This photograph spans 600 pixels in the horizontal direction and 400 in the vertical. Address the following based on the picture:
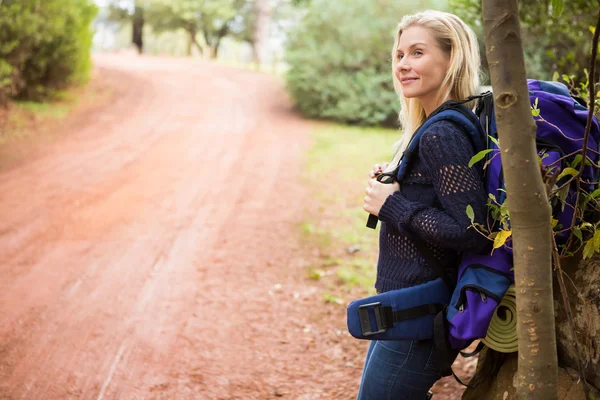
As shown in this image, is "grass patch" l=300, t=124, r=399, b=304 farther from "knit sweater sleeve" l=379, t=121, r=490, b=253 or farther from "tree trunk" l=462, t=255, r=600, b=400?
"knit sweater sleeve" l=379, t=121, r=490, b=253

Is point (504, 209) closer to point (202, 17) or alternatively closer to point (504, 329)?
point (504, 329)

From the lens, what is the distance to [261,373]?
3914 millimetres

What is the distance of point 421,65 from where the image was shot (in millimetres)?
2297

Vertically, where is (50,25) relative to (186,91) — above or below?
above

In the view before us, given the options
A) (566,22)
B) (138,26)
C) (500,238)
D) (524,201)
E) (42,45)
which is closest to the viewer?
(524,201)

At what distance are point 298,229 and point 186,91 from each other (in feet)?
37.9

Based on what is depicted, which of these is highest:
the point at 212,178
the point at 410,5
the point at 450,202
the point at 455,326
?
the point at 410,5

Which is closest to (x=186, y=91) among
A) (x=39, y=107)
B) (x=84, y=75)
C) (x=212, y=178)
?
(x=84, y=75)

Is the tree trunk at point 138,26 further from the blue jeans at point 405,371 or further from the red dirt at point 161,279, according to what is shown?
the blue jeans at point 405,371

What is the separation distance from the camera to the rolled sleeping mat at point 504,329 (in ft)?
6.82

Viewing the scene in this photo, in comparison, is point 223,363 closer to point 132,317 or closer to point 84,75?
point 132,317

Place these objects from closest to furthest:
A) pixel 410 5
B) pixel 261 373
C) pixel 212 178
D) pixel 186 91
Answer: pixel 261 373 → pixel 212 178 → pixel 410 5 → pixel 186 91

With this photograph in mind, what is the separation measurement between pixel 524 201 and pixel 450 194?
0.40 meters

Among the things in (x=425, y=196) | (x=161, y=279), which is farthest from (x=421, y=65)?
(x=161, y=279)
